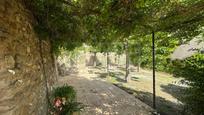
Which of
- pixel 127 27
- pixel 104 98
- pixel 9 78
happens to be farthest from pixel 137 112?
pixel 9 78

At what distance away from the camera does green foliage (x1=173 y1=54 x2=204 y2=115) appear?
19.5 feet

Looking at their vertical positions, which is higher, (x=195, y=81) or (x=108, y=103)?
(x=195, y=81)

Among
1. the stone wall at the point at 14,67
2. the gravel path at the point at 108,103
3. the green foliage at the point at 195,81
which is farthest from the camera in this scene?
the gravel path at the point at 108,103

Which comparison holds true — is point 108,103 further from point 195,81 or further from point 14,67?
point 14,67

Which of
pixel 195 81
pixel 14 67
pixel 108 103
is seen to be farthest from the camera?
pixel 108 103

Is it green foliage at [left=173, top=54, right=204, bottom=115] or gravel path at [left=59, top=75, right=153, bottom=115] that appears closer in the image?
green foliage at [left=173, top=54, right=204, bottom=115]

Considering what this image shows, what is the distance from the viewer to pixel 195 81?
6125mm

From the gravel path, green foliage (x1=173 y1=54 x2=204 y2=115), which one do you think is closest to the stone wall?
the gravel path

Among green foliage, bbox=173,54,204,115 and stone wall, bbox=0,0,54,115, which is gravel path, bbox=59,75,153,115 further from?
stone wall, bbox=0,0,54,115

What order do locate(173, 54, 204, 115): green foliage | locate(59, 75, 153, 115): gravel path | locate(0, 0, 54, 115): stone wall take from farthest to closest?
locate(59, 75, 153, 115): gravel path, locate(173, 54, 204, 115): green foliage, locate(0, 0, 54, 115): stone wall

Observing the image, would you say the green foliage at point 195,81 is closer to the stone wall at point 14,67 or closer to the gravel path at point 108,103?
the gravel path at point 108,103

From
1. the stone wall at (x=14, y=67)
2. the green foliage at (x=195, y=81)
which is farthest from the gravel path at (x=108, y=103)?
the stone wall at (x=14, y=67)

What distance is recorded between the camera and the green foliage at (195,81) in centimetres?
593

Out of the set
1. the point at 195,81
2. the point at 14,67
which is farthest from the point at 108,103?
the point at 14,67
